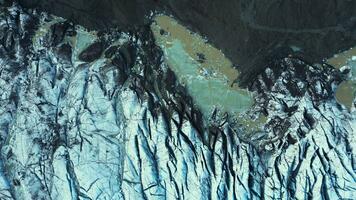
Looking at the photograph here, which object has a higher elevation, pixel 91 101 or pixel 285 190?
pixel 91 101

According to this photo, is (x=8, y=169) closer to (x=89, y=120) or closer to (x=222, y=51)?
(x=89, y=120)

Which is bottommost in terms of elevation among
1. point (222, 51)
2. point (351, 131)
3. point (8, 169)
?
point (8, 169)

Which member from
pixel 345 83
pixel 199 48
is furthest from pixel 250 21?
pixel 345 83

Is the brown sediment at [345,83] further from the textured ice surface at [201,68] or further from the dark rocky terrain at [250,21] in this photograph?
the textured ice surface at [201,68]

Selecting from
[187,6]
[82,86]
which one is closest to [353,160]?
[187,6]

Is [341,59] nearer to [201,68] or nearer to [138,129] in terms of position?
[201,68]

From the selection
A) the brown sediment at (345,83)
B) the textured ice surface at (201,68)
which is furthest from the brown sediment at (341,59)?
the textured ice surface at (201,68)

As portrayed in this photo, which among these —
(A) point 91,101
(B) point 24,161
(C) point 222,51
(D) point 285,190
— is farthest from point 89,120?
(D) point 285,190
